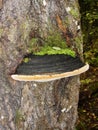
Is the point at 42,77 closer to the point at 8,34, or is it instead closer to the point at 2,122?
the point at 8,34

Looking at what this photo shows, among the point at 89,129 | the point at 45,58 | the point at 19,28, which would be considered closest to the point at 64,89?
the point at 45,58

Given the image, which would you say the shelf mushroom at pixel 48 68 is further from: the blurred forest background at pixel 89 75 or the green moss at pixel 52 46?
the blurred forest background at pixel 89 75

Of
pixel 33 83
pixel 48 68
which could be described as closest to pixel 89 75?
pixel 33 83

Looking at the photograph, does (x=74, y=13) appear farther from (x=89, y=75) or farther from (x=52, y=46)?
(x=89, y=75)

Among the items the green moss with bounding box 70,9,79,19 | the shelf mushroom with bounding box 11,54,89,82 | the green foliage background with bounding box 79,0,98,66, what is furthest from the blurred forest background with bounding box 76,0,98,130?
the shelf mushroom with bounding box 11,54,89,82

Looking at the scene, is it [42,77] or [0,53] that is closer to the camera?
[42,77]
